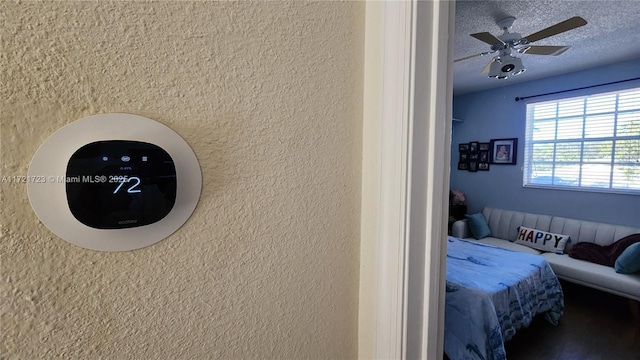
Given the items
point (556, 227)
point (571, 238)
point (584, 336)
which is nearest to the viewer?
point (584, 336)

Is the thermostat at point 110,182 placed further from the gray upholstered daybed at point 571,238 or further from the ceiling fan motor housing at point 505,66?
the gray upholstered daybed at point 571,238

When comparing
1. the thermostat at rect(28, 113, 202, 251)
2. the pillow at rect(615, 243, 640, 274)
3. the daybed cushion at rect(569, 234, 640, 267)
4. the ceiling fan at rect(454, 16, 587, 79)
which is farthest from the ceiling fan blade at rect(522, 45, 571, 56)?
the thermostat at rect(28, 113, 202, 251)

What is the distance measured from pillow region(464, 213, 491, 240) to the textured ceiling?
188 centimetres

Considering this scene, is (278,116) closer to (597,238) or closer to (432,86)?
(432,86)

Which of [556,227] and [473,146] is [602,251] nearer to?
[556,227]

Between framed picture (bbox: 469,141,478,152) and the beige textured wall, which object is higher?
framed picture (bbox: 469,141,478,152)

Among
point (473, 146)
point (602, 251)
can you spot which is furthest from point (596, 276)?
point (473, 146)

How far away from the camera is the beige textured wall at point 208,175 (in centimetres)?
28

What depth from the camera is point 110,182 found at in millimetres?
297

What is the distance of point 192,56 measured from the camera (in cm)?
35

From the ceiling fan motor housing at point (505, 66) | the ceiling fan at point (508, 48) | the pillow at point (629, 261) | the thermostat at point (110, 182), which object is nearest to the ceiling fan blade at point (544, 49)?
the ceiling fan at point (508, 48)

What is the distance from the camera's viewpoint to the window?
3049mm

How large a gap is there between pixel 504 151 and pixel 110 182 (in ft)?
15.3

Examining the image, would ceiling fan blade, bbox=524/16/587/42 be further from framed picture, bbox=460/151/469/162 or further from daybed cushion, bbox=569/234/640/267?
framed picture, bbox=460/151/469/162
